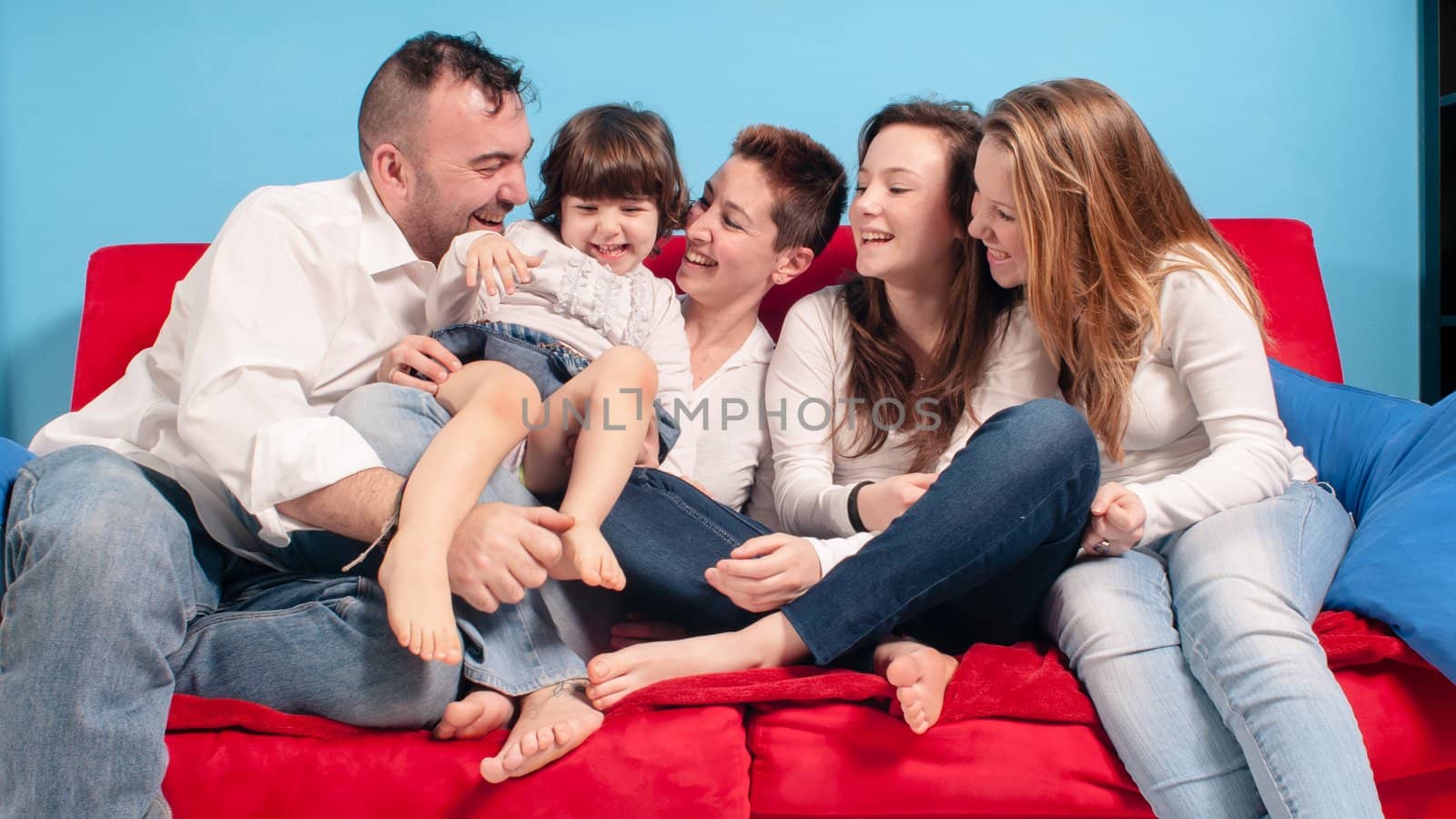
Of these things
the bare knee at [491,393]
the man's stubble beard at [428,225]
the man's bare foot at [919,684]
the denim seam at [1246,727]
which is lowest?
the denim seam at [1246,727]

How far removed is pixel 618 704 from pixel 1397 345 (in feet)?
7.59

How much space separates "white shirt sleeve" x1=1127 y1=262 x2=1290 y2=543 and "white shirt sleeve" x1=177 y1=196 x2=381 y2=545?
102cm

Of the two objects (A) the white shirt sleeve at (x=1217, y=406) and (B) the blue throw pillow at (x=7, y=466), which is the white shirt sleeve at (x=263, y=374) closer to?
(B) the blue throw pillow at (x=7, y=466)

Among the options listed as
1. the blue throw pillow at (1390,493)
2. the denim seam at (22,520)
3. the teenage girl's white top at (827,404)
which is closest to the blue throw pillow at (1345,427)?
the blue throw pillow at (1390,493)

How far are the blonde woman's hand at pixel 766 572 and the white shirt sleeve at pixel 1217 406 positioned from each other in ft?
1.47

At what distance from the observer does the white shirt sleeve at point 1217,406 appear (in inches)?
55.0

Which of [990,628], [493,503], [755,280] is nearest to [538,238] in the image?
[755,280]

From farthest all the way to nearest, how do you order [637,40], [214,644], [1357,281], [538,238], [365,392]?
1. [1357,281]
2. [637,40]
3. [538,238]
4. [365,392]
5. [214,644]

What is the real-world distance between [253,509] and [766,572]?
0.60 metres

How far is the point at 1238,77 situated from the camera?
97.2 inches

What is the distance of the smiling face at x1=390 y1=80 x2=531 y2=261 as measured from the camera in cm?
163

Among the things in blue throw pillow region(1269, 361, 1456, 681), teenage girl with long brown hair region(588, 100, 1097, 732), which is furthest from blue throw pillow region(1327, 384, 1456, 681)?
teenage girl with long brown hair region(588, 100, 1097, 732)

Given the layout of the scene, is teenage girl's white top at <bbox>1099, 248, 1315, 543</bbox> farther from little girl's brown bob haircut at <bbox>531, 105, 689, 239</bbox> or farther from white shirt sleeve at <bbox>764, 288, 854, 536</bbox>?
little girl's brown bob haircut at <bbox>531, 105, 689, 239</bbox>

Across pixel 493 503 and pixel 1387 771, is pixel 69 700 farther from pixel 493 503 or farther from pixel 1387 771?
pixel 1387 771
